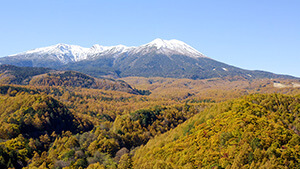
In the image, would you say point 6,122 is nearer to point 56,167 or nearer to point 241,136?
point 56,167

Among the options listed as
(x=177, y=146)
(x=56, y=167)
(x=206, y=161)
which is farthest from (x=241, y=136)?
(x=56, y=167)

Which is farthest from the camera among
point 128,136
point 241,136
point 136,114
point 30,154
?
point 136,114

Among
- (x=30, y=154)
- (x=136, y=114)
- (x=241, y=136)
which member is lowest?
(x=30, y=154)

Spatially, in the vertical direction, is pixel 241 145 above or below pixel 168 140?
above

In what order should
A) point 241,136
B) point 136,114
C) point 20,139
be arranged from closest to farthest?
point 241,136
point 20,139
point 136,114

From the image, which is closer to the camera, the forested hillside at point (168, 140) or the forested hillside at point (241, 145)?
the forested hillside at point (241, 145)

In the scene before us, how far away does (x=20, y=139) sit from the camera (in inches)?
5330

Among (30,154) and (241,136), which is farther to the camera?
(30,154)

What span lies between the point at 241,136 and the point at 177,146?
2519cm

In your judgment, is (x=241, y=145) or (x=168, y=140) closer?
(x=241, y=145)

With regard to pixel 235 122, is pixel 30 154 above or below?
below

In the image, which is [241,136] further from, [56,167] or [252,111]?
[56,167]

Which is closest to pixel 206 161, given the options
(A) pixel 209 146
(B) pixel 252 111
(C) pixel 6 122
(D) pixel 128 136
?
(A) pixel 209 146

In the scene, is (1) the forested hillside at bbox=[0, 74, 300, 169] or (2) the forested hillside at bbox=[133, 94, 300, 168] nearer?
(2) the forested hillside at bbox=[133, 94, 300, 168]
